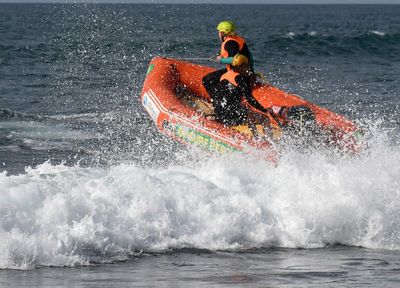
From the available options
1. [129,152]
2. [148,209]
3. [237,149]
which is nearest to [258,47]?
[129,152]

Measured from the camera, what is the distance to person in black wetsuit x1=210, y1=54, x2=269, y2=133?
32.9ft

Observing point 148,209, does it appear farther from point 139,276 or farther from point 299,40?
point 299,40

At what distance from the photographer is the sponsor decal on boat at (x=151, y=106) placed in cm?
1108

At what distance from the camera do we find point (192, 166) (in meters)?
9.06

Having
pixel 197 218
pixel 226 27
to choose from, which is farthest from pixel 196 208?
pixel 226 27

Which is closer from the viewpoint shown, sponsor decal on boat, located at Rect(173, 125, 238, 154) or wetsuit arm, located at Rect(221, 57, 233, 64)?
sponsor decal on boat, located at Rect(173, 125, 238, 154)

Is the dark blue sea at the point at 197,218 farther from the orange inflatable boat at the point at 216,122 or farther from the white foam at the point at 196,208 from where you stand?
the orange inflatable boat at the point at 216,122

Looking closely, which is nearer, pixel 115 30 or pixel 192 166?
pixel 192 166

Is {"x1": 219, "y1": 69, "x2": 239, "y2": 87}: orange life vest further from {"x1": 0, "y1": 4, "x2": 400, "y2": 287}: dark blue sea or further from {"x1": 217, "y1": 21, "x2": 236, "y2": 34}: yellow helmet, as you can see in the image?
{"x1": 0, "y1": 4, "x2": 400, "y2": 287}: dark blue sea

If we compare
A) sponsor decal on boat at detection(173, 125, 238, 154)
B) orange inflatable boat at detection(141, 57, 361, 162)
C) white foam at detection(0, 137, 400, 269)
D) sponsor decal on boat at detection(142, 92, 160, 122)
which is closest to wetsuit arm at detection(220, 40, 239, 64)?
orange inflatable boat at detection(141, 57, 361, 162)

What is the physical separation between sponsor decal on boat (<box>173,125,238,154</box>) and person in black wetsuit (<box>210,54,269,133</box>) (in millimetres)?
361

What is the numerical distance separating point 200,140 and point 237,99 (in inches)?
24.8

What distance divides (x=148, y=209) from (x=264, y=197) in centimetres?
116

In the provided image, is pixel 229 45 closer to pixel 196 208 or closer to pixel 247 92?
pixel 247 92
